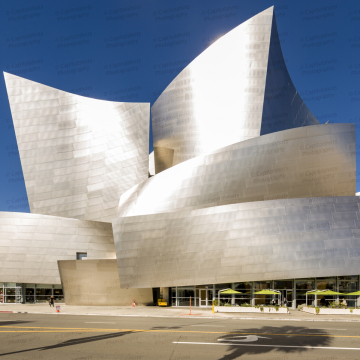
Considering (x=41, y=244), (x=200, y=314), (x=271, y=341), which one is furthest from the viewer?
(x=41, y=244)

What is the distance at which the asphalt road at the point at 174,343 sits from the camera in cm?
1003

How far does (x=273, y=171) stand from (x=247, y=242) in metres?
6.14

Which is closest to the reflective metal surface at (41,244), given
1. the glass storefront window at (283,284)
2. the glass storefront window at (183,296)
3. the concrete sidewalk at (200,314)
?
the concrete sidewalk at (200,314)

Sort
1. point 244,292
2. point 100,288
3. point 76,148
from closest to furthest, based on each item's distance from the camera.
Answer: point 244,292 → point 100,288 → point 76,148

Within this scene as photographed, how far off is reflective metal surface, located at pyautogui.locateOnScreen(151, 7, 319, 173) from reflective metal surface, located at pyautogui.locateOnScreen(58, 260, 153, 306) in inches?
612

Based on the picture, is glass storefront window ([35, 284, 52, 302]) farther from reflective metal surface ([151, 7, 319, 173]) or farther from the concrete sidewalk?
reflective metal surface ([151, 7, 319, 173])

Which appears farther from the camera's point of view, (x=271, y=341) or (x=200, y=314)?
(x=200, y=314)

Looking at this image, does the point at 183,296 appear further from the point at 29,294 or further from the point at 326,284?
the point at 29,294

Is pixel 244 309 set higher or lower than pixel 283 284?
lower

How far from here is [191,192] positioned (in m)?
30.5

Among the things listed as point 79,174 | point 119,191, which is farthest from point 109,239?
point 79,174

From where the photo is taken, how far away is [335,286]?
28578 millimetres

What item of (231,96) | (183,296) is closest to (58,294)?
(183,296)

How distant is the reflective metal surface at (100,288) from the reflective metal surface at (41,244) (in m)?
3.38
